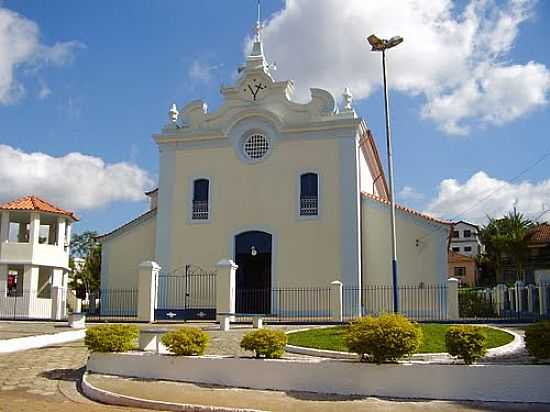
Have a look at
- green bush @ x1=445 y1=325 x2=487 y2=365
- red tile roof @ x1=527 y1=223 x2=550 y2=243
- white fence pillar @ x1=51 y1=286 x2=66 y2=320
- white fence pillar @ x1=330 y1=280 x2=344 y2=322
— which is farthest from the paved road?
red tile roof @ x1=527 y1=223 x2=550 y2=243

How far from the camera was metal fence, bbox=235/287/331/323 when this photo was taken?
2552 centimetres

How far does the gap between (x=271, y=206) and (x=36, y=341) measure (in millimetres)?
12465

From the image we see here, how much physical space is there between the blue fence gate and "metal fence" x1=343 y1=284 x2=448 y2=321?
5834 millimetres

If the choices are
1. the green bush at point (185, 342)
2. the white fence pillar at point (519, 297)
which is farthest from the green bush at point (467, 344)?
the white fence pillar at point (519, 297)

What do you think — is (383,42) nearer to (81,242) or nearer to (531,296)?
(531,296)

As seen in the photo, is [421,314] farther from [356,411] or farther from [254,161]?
[356,411]

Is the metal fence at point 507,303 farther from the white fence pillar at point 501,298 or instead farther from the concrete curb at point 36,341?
the concrete curb at point 36,341

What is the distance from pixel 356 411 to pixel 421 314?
15922 mm

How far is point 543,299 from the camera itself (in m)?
23.3

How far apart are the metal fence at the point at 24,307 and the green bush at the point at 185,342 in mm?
15716

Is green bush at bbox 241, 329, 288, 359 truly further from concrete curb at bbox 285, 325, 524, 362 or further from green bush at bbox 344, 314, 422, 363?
concrete curb at bbox 285, 325, 524, 362

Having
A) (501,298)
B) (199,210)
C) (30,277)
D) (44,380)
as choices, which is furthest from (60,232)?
(501,298)

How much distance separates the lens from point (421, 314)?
24391mm

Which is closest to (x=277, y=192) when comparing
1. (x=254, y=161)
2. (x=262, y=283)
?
(x=254, y=161)
